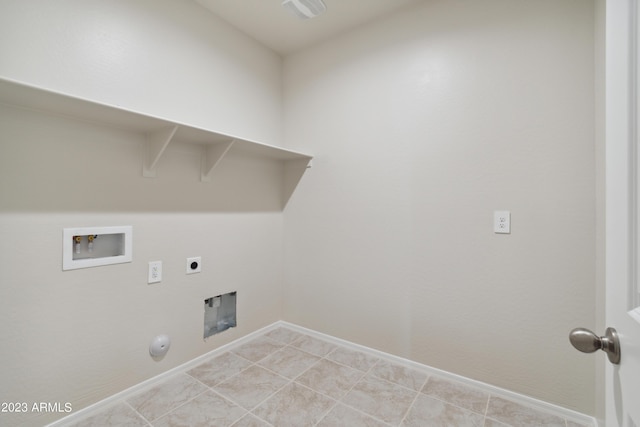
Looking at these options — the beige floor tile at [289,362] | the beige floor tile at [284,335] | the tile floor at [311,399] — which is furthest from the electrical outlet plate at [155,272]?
the beige floor tile at [284,335]

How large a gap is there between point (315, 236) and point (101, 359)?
63.4 inches

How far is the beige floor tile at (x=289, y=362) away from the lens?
197cm

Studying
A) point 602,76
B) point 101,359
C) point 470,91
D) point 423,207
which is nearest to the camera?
point 602,76

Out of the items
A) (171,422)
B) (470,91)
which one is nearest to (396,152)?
(470,91)

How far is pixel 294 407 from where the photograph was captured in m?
1.62

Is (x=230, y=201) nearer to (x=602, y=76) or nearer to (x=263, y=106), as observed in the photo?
(x=263, y=106)

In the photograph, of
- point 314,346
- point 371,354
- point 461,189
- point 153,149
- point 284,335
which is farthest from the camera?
point 284,335

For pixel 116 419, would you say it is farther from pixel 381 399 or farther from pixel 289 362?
pixel 381 399

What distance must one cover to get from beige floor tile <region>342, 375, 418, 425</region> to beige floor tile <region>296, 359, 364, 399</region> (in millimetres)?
55

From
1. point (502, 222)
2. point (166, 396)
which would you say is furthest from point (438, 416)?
point (166, 396)

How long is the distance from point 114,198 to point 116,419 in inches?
46.2

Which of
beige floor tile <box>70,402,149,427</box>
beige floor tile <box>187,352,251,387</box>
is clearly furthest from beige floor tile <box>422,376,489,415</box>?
beige floor tile <box>70,402,149,427</box>

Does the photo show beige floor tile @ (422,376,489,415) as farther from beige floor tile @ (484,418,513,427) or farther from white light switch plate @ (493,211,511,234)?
white light switch plate @ (493,211,511,234)

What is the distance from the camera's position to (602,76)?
1.33 meters
